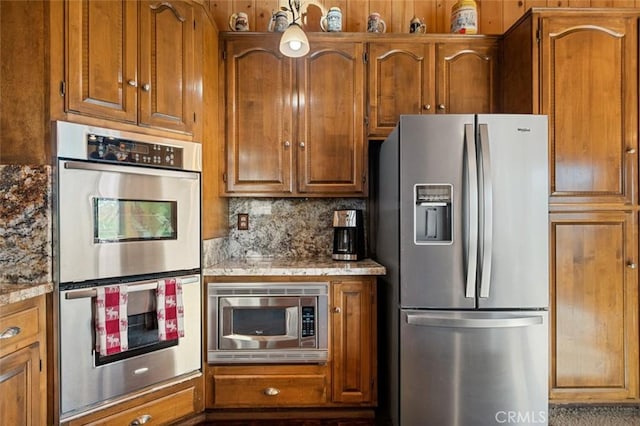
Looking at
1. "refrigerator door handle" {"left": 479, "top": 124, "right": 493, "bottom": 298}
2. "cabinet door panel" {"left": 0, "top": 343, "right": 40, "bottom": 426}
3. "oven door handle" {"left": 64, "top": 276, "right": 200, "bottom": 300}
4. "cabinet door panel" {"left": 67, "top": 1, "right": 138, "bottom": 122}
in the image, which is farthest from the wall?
"cabinet door panel" {"left": 0, "top": 343, "right": 40, "bottom": 426}

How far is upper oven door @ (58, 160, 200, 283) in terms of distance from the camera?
157 centimetres

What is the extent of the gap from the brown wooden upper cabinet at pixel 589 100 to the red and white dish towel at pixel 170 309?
7.31ft

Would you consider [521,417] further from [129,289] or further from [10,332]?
[10,332]

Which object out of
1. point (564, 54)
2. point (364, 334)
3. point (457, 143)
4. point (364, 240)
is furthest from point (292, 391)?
point (564, 54)

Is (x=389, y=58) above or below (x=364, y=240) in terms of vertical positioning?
above

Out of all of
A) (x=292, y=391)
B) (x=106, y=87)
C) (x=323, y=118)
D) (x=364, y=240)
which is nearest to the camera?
(x=106, y=87)

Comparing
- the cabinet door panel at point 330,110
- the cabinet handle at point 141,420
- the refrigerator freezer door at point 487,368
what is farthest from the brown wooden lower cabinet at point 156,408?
the cabinet door panel at point 330,110

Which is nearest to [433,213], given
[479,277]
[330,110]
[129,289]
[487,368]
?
[479,277]

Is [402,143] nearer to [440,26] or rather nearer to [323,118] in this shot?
[323,118]

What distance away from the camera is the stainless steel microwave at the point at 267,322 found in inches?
80.4

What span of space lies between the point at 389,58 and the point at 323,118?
2.02 feet

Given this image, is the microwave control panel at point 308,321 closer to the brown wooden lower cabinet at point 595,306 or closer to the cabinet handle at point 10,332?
the cabinet handle at point 10,332

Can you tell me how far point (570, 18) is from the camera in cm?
205

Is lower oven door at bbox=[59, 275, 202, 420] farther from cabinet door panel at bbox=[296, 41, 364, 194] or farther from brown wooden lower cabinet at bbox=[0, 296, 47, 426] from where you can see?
cabinet door panel at bbox=[296, 41, 364, 194]
